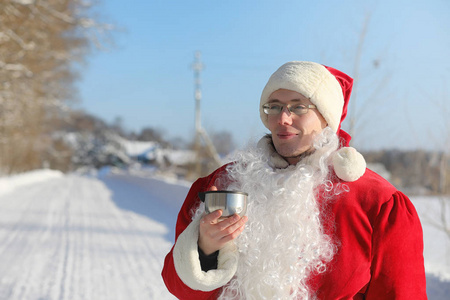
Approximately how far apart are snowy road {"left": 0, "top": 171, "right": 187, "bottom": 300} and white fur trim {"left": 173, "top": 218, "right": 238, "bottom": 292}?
10.2ft

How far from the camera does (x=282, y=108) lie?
5.43 ft

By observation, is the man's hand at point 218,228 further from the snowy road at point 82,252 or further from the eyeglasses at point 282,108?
the snowy road at point 82,252

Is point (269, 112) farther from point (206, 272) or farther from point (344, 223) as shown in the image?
point (206, 272)

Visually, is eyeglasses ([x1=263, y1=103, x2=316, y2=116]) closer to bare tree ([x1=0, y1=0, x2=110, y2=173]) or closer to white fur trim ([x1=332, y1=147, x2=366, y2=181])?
white fur trim ([x1=332, y1=147, x2=366, y2=181])

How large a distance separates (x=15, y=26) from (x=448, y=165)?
12.5 metres

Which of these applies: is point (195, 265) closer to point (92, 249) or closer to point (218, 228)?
point (218, 228)

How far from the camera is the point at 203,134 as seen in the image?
1125cm

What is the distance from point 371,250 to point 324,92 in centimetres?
59

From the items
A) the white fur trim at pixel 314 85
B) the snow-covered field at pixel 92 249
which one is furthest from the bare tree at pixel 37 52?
the white fur trim at pixel 314 85

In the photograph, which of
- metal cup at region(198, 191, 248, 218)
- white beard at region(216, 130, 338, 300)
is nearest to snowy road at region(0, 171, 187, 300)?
white beard at region(216, 130, 338, 300)

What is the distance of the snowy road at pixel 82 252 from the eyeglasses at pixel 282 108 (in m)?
3.25

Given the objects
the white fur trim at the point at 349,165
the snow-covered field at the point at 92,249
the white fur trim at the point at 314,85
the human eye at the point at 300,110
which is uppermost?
the white fur trim at the point at 314,85

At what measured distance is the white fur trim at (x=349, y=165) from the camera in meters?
1.54

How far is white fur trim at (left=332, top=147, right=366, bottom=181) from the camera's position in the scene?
154 cm
